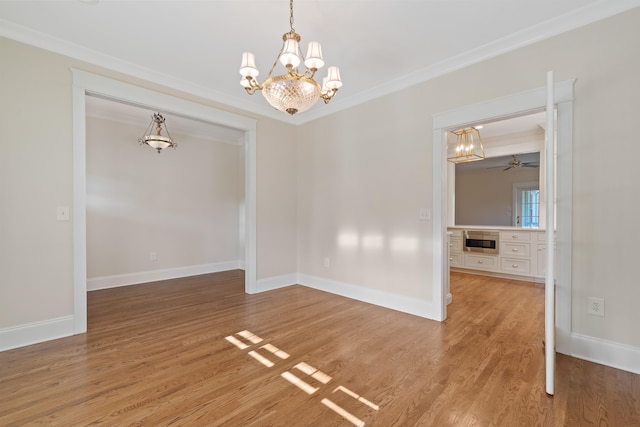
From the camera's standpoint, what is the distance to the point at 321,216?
4379mm

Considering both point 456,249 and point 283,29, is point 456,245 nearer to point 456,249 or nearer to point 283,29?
point 456,249

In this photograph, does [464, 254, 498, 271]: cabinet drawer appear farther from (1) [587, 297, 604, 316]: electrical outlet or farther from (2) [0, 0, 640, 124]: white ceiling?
(2) [0, 0, 640, 124]: white ceiling

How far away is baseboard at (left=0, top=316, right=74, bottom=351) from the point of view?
240 centimetres

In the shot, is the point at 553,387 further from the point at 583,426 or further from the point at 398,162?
the point at 398,162

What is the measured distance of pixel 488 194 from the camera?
977 centimetres

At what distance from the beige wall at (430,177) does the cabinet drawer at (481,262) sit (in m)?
2.88

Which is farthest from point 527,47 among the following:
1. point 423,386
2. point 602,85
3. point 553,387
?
point 423,386

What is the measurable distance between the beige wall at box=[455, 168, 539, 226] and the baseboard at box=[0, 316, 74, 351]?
1108 cm

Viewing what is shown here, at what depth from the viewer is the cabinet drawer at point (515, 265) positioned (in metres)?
4.84

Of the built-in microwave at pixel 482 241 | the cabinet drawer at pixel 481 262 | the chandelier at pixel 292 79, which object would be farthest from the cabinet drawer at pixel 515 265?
the chandelier at pixel 292 79

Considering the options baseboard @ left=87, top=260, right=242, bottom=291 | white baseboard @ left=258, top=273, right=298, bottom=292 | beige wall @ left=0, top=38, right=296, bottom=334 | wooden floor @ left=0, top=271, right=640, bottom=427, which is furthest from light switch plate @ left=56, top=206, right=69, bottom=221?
white baseboard @ left=258, top=273, right=298, bottom=292

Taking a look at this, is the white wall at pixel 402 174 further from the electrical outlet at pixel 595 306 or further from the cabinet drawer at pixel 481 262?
the cabinet drawer at pixel 481 262

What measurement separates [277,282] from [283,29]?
3.40 meters

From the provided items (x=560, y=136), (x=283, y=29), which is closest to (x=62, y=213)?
(x=283, y=29)
